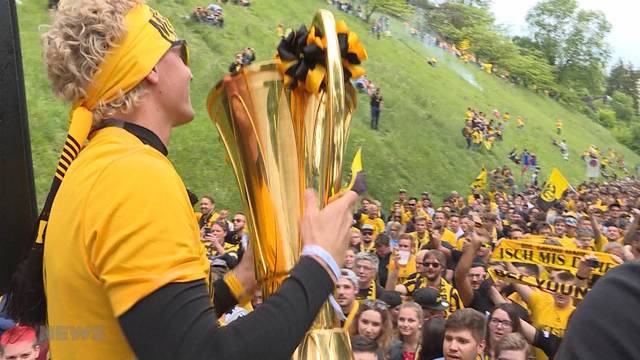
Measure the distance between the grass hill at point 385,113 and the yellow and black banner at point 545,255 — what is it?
8.14 m

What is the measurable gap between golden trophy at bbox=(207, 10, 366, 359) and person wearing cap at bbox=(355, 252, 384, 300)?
4452mm

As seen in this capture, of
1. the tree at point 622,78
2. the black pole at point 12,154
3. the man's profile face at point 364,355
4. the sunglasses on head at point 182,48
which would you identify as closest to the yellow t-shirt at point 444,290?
the man's profile face at point 364,355

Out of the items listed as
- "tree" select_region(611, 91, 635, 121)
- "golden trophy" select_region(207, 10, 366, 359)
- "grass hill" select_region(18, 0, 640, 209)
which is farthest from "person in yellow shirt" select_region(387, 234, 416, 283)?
"tree" select_region(611, 91, 635, 121)

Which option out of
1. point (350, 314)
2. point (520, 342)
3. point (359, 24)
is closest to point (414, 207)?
point (350, 314)

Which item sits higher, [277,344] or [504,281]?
[277,344]

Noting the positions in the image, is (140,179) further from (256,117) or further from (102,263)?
(256,117)

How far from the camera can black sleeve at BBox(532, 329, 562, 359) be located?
4695mm

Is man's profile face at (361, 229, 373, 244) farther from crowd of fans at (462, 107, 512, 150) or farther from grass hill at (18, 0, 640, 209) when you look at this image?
crowd of fans at (462, 107, 512, 150)

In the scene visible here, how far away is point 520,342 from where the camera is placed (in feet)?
13.1

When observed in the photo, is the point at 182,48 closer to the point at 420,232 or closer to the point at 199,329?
the point at 199,329

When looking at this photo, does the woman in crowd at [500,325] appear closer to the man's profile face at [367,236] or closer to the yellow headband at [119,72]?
the yellow headband at [119,72]

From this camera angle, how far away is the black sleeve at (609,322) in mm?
723

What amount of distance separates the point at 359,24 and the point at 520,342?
107ft

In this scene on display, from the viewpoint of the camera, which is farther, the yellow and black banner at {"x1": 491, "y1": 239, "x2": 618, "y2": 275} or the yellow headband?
the yellow and black banner at {"x1": 491, "y1": 239, "x2": 618, "y2": 275}
